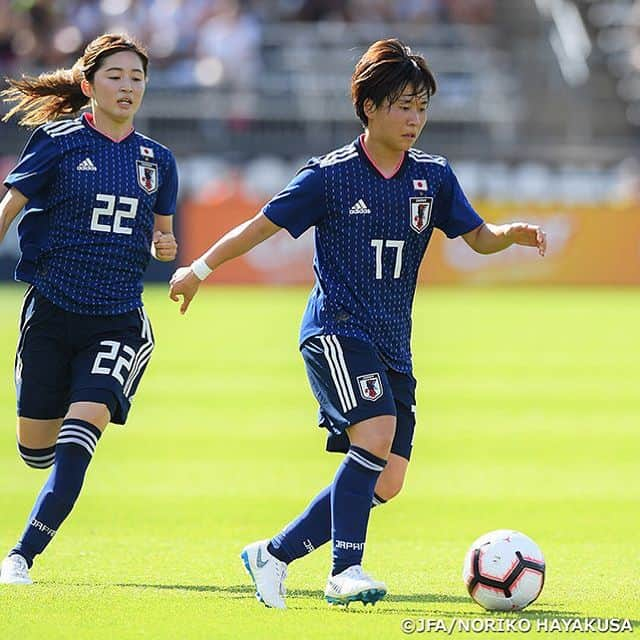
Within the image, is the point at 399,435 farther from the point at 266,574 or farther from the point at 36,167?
the point at 36,167

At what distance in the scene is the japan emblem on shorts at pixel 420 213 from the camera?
6.26 meters

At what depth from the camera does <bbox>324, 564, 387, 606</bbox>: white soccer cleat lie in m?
5.68

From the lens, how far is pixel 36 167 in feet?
21.8

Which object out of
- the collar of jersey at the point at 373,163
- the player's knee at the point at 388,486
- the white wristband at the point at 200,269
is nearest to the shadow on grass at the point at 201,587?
the player's knee at the point at 388,486

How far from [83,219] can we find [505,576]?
2.48 meters

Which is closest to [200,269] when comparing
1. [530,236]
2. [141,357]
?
[141,357]

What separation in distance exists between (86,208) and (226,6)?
76.7 feet

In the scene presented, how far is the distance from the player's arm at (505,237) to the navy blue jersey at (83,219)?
5.02ft

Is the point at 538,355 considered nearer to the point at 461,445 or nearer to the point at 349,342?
the point at 461,445

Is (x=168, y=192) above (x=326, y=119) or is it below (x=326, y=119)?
below

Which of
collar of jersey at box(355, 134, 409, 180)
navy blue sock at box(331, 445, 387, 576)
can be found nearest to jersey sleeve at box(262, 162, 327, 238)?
collar of jersey at box(355, 134, 409, 180)

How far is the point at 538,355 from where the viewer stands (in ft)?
56.7

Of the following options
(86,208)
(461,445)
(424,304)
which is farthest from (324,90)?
(86,208)

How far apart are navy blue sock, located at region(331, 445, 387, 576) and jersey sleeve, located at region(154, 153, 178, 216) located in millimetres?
1643
